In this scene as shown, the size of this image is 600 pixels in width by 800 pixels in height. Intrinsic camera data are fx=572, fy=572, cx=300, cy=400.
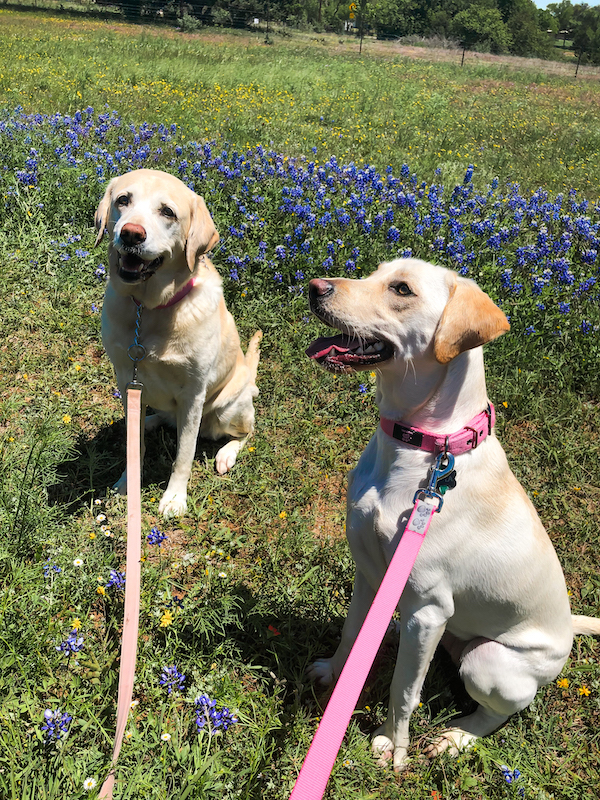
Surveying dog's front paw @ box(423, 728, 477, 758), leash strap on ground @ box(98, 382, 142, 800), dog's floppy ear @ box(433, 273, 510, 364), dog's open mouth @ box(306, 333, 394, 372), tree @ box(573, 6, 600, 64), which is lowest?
dog's front paw @ box(423, 728, 477, 758)

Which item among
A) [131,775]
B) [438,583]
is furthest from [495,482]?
[131,775]

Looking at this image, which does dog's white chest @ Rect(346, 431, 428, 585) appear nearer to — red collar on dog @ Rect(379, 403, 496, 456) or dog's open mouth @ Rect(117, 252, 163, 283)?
red collar on dog @ Rect(379, 403, 496, 456)

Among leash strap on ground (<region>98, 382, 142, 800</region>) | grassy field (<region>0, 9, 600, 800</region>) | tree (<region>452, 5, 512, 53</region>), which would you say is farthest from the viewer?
tree (<region>452, 5, 512, 53</region>)

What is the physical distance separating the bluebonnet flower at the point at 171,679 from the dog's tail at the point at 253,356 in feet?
7.03

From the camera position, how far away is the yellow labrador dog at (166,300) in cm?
279

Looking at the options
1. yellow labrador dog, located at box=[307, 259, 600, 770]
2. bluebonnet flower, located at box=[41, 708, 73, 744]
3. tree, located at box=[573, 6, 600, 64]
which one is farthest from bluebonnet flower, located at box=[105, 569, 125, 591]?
tree, located at box=[573, 6, 600, 64]

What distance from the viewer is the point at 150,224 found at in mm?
2746

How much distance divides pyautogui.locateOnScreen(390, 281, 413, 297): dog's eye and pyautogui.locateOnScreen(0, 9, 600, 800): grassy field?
63.7 inches

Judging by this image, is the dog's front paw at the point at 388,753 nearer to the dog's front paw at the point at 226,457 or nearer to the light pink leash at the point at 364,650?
the light pink leash at the point at 364,650

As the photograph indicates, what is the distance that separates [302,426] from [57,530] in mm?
1761

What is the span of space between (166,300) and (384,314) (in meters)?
1.41

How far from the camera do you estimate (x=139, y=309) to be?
2.93 metres

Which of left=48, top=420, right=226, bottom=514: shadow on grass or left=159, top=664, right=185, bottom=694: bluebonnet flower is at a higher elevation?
left=48, top=420, right=226, bottom=514: shadow on grass

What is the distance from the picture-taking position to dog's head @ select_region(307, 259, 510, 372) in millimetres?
2029
